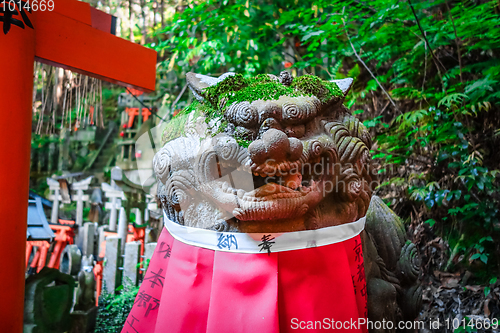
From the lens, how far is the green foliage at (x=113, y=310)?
138 inches

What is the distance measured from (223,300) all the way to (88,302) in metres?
2.55

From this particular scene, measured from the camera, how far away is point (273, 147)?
1.38 m

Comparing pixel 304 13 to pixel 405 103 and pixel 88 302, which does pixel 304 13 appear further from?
pixel 88 302

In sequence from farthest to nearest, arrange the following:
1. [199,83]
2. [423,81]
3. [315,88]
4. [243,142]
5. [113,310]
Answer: [113,310]
[423,81]
[199,83]
[315,88]
[243,142]

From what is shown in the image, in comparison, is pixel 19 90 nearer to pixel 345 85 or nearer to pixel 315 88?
pixel 315 88

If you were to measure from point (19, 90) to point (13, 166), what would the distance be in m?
0.44

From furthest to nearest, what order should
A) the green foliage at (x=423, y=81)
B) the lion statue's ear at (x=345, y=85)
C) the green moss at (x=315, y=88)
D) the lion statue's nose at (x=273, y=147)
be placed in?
1. the green foliage at (x=423, y=81)
2. the lion statue's ear at (x=345, y=85)
3. the green moss at (x=315, y=88)
4. the lion statue's nose at (x=273, y=147)

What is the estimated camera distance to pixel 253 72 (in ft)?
12.8

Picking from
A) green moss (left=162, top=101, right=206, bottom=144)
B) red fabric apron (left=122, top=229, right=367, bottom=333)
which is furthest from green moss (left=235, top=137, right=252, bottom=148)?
red fabric apron (left=122, top=229, right=367, bottom=333)

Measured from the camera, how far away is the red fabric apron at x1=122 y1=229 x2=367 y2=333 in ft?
4.66

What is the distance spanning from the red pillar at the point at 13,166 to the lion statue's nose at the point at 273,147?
1.42 meters

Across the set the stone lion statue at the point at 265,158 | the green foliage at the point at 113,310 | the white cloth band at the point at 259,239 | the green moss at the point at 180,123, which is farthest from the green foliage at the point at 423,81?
the green foliage at the point at 113,310

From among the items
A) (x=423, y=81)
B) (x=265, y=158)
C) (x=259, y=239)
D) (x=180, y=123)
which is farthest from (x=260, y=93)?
(x=423, y=81)

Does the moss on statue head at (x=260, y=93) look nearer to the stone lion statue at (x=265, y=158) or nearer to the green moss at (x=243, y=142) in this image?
the stone lion statue at (x=265, y=158)
